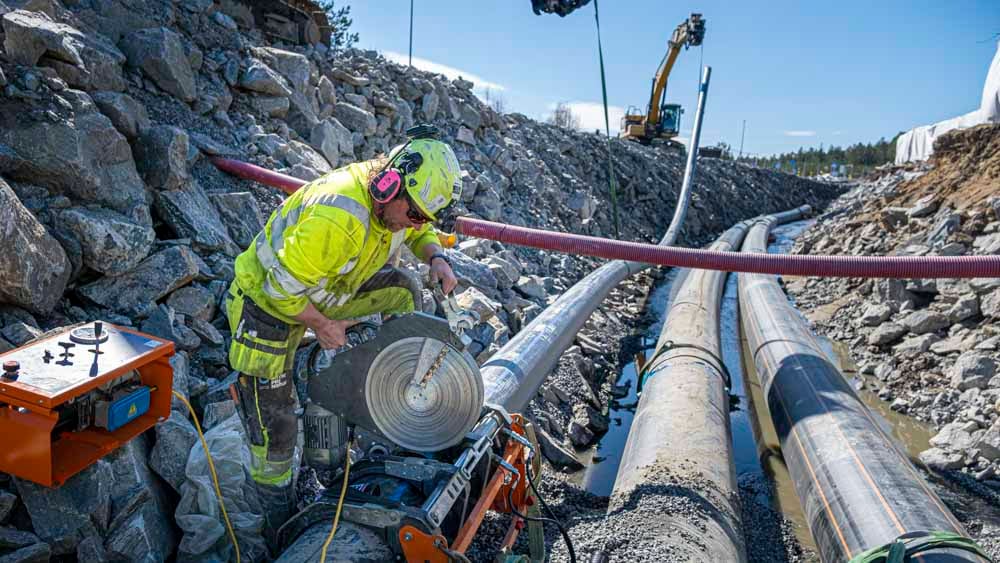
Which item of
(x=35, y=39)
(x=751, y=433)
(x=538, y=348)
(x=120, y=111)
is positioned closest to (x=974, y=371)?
(x=751, y=433)

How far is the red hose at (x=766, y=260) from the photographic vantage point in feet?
15.1

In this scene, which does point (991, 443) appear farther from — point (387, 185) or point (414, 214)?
point (387, 185)

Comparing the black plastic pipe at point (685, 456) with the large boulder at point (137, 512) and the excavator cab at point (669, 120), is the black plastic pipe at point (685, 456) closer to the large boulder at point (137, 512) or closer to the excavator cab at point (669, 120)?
the large boulder at point (137, 512)

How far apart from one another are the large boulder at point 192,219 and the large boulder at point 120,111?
0.47 meters

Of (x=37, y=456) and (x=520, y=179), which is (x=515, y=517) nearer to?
(x=37, y=456)

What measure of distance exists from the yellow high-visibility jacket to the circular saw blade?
393mm

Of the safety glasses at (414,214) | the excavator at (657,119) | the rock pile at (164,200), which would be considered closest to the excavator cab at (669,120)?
the excavator at (657,119)

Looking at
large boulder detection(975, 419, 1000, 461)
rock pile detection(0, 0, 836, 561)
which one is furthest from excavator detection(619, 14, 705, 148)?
large boulder detection(975, 419, 1000, 461)

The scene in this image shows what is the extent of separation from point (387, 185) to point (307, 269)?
45cm

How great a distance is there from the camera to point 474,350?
10.2 feet

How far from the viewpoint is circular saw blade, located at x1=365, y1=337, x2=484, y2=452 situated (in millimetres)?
2625

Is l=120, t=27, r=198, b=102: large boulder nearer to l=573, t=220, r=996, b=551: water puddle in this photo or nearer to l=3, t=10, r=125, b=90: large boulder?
l=3, t=10, r=125, b=90: large boulder

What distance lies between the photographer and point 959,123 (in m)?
19.2

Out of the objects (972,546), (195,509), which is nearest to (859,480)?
(972,546)
